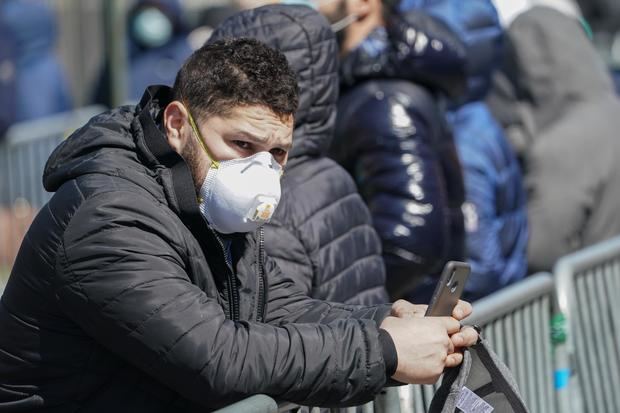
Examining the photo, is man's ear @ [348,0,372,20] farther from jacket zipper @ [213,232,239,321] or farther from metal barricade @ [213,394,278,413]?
metal barricade @ [213,394,278,413]

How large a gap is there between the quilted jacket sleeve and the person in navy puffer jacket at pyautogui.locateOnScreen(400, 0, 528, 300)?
8.14 feet

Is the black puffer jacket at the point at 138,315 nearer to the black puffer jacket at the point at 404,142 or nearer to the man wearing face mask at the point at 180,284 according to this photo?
the man wearing face mask at the point at 180,284

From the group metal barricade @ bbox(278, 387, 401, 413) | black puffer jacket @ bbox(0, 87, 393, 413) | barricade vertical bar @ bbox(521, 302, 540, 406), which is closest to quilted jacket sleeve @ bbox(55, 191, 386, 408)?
black puffer jacket @ bbox(0, 87, 393, 413)

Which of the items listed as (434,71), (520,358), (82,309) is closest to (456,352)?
(82,309)

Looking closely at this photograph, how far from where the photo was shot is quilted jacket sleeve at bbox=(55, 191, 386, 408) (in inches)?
92.2

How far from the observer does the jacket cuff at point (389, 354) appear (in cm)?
249

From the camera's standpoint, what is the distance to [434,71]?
4465 mm

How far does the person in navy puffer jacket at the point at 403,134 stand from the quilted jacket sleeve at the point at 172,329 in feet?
5.59

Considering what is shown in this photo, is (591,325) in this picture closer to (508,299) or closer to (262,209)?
(508,299)

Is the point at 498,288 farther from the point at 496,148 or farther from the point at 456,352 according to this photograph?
the point at 456,352

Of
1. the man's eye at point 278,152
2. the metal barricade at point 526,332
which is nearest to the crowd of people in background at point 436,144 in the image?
the metal barricade at point 526,332

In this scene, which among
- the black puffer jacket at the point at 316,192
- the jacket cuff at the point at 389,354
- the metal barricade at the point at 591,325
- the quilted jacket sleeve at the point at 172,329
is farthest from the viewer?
the metal barricade at the point at 591,325

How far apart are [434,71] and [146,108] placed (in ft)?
6.58

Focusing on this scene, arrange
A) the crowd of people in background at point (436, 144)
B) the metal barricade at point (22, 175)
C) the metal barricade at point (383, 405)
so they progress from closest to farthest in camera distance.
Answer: the metal barricade at point (383, 405), the crowd of people in background at point (436, 144), the metal barricade at point (22, 175)
